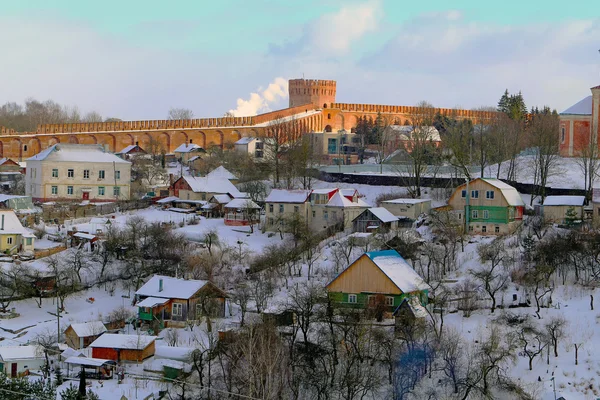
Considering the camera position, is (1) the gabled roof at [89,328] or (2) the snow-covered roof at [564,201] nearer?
(1) the gabled roof at [89,328]

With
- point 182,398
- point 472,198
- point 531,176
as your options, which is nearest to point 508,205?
point 472,198

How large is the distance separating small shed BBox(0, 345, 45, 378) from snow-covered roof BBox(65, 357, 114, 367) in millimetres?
610

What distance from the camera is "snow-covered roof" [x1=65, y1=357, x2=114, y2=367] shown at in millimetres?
21906

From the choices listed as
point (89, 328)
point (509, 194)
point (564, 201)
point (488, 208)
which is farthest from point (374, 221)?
point (89, 328)

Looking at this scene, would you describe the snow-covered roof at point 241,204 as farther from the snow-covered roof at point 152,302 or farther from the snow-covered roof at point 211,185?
the snow-covered roof at point 152,302

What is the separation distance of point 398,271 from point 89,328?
7180 mm

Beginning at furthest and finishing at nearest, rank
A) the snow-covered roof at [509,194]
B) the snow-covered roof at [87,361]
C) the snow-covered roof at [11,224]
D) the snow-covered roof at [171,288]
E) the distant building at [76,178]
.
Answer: the distant building at [76,178] < the snow-covered roof at [11,224] < the snow-covered roof at [509,194] < the snow-covered roof at [171,288] < the snow-covered roof at [87,361]

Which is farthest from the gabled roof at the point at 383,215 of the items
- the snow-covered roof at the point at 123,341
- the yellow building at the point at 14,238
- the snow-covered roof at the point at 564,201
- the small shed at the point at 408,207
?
the snow-covered roof at the point at 123,341

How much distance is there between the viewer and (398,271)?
1009 inches

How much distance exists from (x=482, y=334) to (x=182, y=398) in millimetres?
6715

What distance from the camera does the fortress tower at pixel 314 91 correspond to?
72.8 meters

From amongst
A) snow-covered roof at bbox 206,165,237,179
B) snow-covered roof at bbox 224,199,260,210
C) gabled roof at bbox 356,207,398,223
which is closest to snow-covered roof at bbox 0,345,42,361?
gabled roof at bbox 356,207,398,223

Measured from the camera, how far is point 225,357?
72.4ft

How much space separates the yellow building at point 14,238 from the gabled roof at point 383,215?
1009 cm
